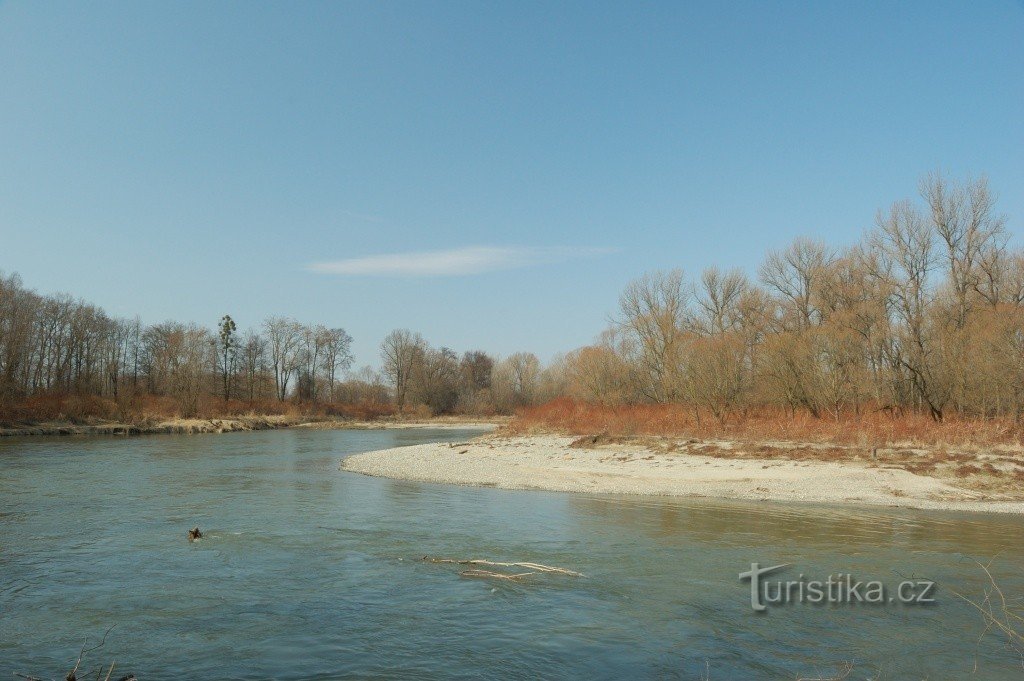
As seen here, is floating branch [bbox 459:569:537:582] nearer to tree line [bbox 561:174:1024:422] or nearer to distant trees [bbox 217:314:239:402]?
tree line [bbox 561:174:1024:422]

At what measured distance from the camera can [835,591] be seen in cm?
1041

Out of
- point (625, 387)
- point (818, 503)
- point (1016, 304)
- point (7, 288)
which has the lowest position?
point (818, 503)

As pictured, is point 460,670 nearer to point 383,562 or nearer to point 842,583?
point 383,562

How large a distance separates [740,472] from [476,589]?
48.9 ft

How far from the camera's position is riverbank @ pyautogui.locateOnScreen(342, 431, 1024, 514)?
19198mm

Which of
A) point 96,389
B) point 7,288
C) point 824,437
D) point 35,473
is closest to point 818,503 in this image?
point 824,437

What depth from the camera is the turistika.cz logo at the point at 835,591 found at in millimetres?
9930

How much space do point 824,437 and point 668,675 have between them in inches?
954

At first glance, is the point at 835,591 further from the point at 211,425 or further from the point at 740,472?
the point at 211,425

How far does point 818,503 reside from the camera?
18.9 m

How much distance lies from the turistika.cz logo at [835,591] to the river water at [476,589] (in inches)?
10.0

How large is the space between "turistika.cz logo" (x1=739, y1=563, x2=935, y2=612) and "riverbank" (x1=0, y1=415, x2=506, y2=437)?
56.3 m

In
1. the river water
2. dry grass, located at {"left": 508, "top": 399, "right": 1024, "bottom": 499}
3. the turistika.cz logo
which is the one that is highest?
dry grass, located at {"left": 508, "top": 399, "right": 1024, "bottom": 499}

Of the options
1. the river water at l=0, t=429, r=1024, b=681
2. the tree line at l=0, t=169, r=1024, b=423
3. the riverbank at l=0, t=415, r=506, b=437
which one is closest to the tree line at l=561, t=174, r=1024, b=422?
the tree line at l=0, t=169, r=1024, b=423
